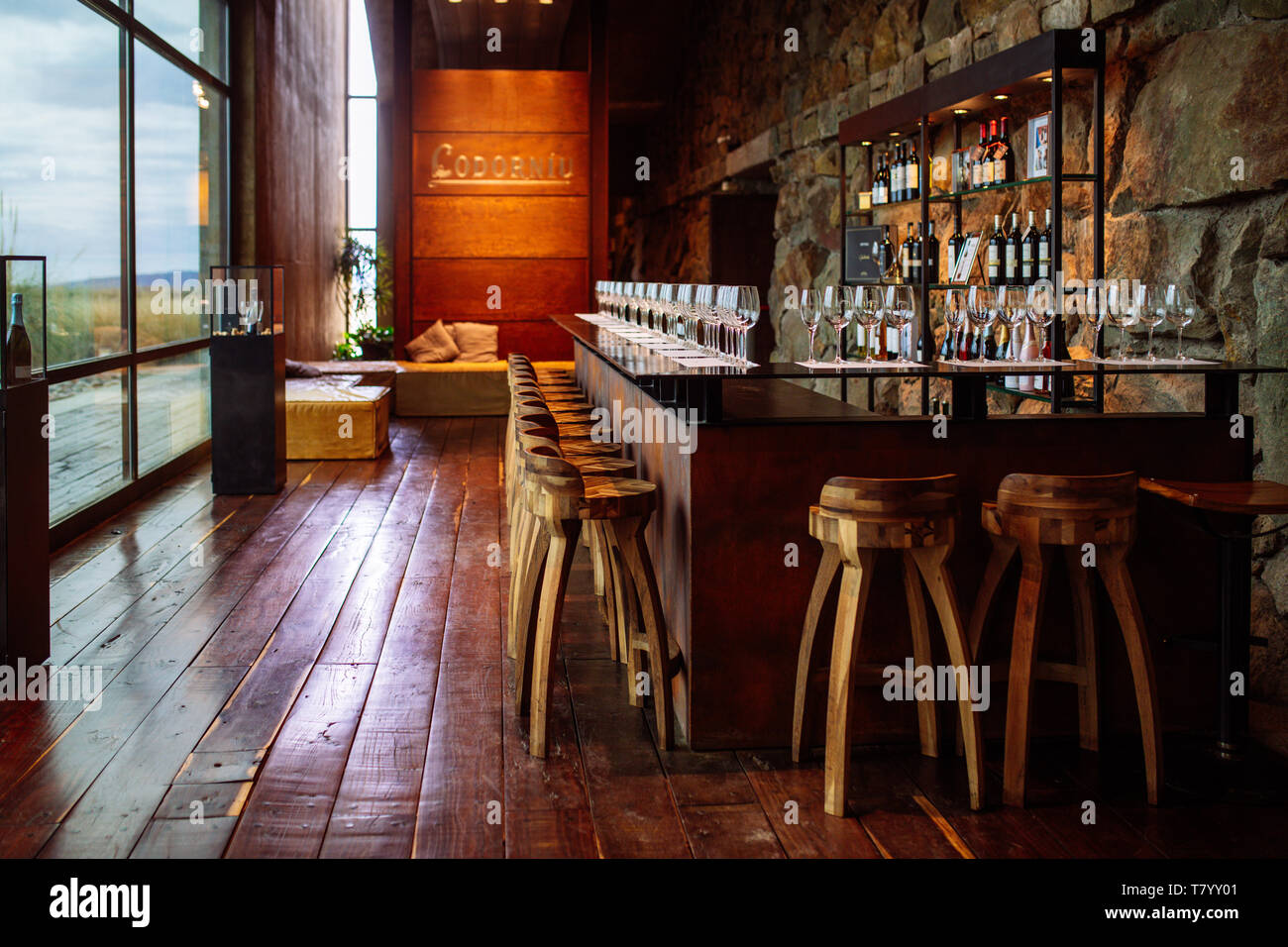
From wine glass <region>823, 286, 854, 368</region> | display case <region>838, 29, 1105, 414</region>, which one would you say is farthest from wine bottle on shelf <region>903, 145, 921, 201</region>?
wine glass <region>823, 286, 854, 368</region>

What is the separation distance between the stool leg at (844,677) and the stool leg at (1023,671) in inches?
15.4

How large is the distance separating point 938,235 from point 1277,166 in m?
2.87

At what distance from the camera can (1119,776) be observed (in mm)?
3033

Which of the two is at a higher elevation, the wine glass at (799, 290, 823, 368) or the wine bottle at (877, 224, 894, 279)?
the wine bottle at (877, 224, 894, 279)

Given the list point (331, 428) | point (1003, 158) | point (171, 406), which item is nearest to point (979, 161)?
point (1003, 158)

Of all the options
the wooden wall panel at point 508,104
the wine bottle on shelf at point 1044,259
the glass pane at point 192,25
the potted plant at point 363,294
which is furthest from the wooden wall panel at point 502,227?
the wine bottle on shelf at point 1044,259

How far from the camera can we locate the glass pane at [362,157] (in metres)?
17.2

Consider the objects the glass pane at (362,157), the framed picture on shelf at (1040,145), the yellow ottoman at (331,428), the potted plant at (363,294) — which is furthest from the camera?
the glass pane at (362,157)

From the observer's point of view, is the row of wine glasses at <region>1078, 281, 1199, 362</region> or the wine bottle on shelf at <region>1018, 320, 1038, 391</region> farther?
the wine bottle on shelf at <region>1018, 320, 1038, 391</region>

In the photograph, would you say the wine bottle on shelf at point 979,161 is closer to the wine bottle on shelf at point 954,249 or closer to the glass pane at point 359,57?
the wine bottle on shelf at point 954,249

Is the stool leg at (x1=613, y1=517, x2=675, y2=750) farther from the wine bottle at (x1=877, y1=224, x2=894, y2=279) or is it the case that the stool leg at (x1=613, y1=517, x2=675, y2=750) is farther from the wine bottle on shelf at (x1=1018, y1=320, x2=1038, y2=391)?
the wine bottle at (x1=877, y1=224, x2=894, y2=279)

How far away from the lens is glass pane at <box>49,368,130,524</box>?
217 inches

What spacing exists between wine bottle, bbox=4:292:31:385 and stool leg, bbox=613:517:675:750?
1985 mm

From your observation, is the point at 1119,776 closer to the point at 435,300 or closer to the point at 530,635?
the point at 530,635
